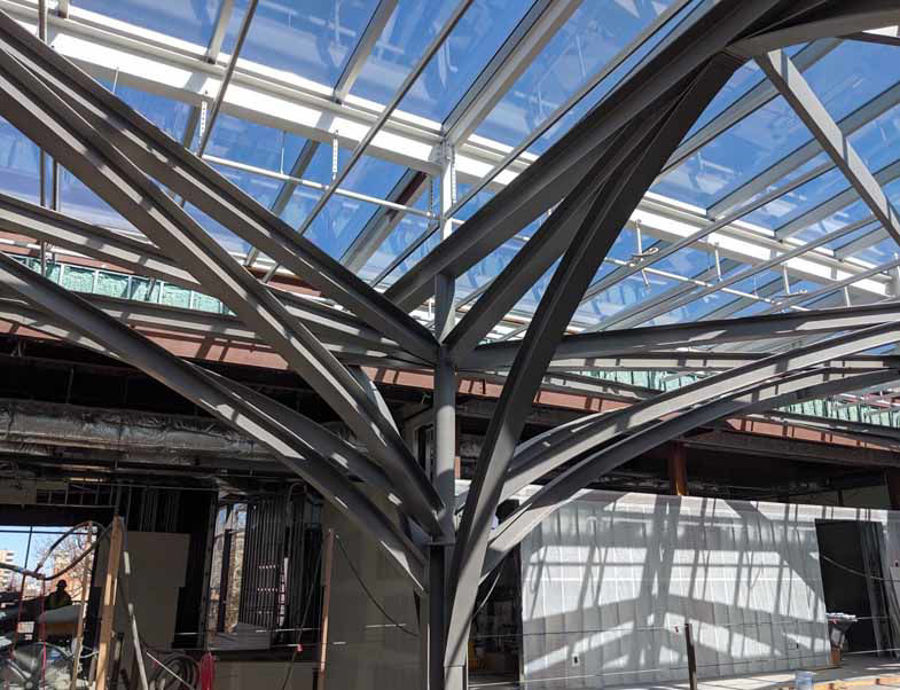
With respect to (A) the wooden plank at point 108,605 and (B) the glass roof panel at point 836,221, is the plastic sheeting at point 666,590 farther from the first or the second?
(A) the wooden plank at point 108,605

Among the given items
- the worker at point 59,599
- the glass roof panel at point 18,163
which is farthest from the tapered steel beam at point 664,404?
the worker at point 59,599

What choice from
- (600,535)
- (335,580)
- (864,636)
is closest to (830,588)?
(864,636)

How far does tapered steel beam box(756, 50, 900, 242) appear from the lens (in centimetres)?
527

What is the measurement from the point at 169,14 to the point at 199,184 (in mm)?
3584

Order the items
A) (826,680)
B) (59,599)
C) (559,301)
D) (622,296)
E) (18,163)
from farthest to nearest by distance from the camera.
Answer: (59,599)
(622,296)
(826,680)
(18,163)
(559,301)

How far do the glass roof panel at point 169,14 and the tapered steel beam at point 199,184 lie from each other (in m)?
3.07

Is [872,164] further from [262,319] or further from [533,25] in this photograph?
[262,319]

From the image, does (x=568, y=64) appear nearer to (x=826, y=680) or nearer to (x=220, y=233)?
(x=220, y=233)

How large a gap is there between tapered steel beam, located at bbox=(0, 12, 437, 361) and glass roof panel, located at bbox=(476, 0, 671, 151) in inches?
144

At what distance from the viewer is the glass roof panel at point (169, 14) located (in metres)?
8.29

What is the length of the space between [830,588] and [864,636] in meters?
1.54

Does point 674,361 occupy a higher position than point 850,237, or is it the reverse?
point 850,237

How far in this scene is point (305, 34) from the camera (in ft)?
28.4

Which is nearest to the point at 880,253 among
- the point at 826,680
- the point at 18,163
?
the point at 826,680
